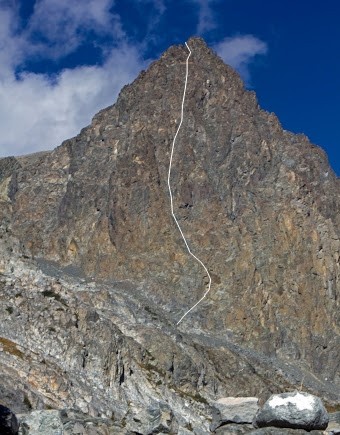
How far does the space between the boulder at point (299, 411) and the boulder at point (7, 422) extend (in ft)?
25.3

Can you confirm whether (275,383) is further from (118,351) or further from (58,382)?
(58,382)

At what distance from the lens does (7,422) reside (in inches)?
730

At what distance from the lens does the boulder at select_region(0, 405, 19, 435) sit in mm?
18375

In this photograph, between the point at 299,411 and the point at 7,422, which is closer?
the point at 7,422

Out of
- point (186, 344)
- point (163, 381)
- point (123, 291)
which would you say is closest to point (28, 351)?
point (163, 381)

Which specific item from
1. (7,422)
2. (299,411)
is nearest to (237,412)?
(299,411)

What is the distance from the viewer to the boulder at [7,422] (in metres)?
18.4

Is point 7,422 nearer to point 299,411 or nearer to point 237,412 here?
point 299,411

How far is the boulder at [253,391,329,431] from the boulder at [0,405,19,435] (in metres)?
7.72

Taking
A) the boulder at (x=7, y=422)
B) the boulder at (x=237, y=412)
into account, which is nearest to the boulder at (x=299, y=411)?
the boulder at (x=237, y=412)

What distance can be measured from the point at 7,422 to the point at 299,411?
842 centimetres

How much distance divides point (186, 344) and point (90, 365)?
46.5 m

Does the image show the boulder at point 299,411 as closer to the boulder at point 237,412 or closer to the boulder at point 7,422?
the boulder at point 237,412

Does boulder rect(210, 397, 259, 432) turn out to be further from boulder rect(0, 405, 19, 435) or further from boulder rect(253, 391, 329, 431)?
boulder rect(0, 405, 19, 435)
